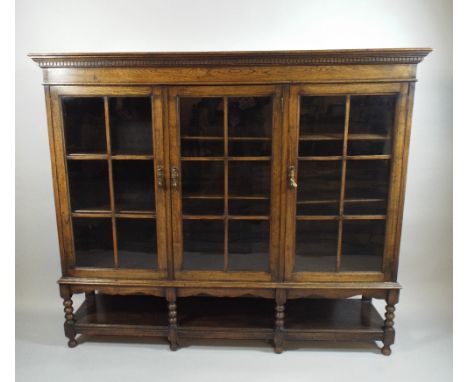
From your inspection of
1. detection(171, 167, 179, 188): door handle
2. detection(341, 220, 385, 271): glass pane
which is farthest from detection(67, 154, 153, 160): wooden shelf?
detection(341, 220, 385, 271): glass pane

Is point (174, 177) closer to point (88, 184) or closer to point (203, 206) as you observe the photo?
point (203, 206)

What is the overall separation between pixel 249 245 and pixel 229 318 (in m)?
0.49

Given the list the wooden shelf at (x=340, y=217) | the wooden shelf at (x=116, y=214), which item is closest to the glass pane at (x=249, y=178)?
the wooden shelf at (x=340, y=217)

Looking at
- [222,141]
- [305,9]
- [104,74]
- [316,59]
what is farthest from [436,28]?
[104,74]

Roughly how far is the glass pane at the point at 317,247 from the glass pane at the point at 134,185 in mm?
788

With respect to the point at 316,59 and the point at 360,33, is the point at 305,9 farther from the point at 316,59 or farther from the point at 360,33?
the point at 316,59

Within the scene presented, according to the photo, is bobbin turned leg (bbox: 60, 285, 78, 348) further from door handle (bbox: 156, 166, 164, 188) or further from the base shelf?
door handle (bbox: 156, 166, 164, 188)

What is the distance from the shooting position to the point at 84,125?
2.04m

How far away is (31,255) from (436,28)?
2995 millimetres

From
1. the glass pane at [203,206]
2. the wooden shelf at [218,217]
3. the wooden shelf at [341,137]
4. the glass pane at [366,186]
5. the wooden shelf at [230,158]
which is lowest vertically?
the wooden shelf at [218,217]

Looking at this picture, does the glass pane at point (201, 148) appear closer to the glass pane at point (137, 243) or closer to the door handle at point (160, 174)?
the door handle at point (160, 174)

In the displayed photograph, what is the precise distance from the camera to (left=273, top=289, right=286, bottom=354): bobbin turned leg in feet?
6.94

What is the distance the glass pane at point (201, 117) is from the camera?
1.97m

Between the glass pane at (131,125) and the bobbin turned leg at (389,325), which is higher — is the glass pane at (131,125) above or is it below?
above
